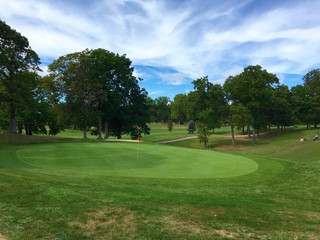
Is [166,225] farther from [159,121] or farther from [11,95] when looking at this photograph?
[159,121]

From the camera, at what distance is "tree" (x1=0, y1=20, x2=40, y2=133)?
89.9 feet

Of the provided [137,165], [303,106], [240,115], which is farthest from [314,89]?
[137,165]

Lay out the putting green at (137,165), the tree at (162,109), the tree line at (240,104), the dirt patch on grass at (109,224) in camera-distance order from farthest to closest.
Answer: the tree at (162,109) → the tree line at (240,104) → the putting green at (137,165) → the dirt patch on grass at (109,224)

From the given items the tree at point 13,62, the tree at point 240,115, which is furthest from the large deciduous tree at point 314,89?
the tree at point 13,62

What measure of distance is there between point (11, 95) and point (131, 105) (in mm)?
20046

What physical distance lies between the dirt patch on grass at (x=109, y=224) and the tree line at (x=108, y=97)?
2782 centimetres

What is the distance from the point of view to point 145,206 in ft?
17.7

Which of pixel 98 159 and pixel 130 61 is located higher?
pixel 130 61

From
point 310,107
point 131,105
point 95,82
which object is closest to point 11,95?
point 95,82

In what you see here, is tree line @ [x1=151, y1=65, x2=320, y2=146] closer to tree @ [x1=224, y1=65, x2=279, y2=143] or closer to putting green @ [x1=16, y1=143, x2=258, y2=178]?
tree @ [x1=224, y1=65, x2=279, y2=143]

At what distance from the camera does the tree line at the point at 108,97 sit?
29.7 m

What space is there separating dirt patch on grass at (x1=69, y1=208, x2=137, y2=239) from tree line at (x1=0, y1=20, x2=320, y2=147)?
91.3 feet

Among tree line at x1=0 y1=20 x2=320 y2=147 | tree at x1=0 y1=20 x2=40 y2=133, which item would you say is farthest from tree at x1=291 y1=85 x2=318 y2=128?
tree at x1=0 y1=20 x2=40 y2=133

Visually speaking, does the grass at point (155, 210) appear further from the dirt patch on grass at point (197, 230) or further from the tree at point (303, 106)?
the tree at point (303, 106)
